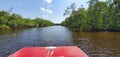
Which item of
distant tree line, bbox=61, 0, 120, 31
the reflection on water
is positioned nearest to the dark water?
the reflection on water

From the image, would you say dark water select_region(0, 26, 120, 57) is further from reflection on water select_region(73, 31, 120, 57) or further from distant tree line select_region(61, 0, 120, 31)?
distant tree line select_region(61, 0, 120, 31)

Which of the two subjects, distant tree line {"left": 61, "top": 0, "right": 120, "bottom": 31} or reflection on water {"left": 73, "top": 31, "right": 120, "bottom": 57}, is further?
distant tree line {"left": 61, "top": 0, "right": 120, "bottom": 31}

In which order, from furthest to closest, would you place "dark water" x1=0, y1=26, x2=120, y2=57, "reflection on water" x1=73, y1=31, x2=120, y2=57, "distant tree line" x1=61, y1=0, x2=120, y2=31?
"distant tree line" x1=61, y1=0, x2=120, y2=31 → "dark water" x1=0, y1=26, x2=120, y2=57 → "reflection on water" x1=73, y1=31, x2=120, y2=57

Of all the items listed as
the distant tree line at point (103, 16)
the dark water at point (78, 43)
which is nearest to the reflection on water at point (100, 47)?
the dark water at point (78, 43)

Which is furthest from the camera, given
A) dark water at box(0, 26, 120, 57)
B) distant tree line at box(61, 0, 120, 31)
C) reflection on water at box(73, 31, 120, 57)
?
distant tree line at box(61, 0, 120, 31)

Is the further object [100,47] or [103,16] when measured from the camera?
[103,16]

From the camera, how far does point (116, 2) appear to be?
2702 inches

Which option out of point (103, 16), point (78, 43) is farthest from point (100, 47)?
point (103, 16)

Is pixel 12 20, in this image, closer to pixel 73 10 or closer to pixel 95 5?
pixel 73 10

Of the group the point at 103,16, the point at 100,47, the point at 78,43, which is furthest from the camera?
the point at 103,16

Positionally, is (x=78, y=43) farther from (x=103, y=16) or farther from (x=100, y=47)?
(x=103, y=16)

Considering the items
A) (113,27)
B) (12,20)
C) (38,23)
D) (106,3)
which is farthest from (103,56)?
(38,23)

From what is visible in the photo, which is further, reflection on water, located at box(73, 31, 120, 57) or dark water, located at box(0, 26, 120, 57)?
dark water, located at box(0, 26, 120, 57)

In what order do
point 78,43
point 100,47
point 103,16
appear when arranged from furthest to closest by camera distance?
1. point 103,16
2. point 78,43
3. point 100,47
